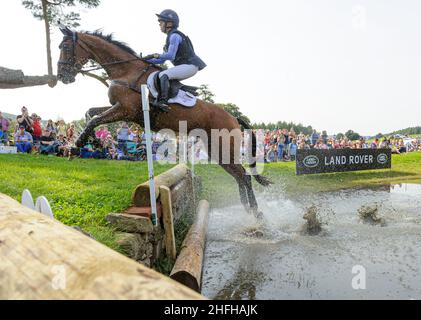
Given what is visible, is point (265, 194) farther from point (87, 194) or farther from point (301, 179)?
point (87, 194)

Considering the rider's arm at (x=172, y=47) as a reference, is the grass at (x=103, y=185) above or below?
below

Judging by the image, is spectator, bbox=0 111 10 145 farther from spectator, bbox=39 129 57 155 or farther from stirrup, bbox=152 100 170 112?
stirrup, bbox=152 100 170 112

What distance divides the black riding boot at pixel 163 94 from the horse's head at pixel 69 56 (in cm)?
143

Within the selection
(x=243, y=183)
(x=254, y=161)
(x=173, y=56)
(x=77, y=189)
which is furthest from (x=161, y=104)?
(x=254, y=161)

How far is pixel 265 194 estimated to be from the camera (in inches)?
367

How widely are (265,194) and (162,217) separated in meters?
5.35

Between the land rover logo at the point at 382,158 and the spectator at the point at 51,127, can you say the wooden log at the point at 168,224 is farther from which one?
the land rover logo at the point at 382,158

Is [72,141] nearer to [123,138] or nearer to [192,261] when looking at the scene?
[123,138]

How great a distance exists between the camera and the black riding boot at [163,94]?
5344mm

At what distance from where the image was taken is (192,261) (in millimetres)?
3535

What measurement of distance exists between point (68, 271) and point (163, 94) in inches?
168

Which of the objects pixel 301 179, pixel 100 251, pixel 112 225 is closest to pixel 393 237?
pixel 112 225

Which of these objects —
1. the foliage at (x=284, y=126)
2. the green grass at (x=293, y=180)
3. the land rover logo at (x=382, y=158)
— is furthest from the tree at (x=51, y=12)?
the foliage at (x=284, y=126)

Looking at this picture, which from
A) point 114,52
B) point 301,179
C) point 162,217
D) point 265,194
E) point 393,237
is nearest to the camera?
point 162,217
